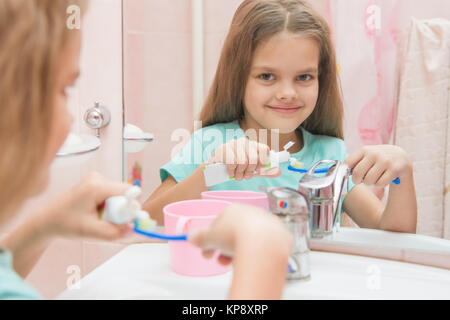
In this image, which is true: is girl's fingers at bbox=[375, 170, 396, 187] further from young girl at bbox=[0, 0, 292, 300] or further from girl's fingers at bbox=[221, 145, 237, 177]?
young girl at bbox=[0, 0, 292, 300]

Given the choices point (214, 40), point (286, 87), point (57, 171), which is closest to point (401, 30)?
point (286, 87)

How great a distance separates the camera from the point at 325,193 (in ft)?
2.12

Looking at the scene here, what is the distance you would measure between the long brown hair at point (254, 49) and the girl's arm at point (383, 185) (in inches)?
2.5

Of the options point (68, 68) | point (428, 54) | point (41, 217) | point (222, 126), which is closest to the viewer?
point (68, 68)

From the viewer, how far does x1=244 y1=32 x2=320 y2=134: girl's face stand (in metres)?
0.67

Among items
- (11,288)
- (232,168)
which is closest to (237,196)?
(232,168)

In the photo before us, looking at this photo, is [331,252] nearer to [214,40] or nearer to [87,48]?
[214,40]

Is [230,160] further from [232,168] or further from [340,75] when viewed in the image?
[340,75]

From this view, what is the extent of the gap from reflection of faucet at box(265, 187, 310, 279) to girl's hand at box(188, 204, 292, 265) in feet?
0.54

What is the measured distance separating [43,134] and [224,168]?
343mm

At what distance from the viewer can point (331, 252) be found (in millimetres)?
704

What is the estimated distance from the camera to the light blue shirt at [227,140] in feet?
2.31
